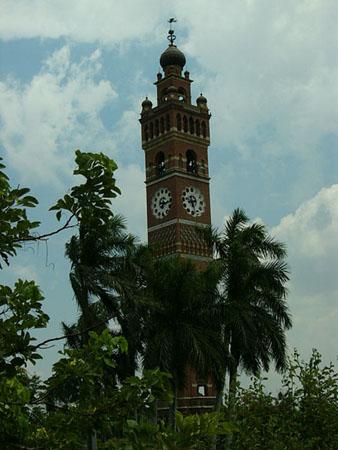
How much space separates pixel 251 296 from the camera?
105 ft

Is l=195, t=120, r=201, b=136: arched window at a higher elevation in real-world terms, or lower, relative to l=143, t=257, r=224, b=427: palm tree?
higher

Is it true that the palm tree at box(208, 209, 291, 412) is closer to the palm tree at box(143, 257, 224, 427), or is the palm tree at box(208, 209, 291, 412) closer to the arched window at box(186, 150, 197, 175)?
the palm tree at box(143, 257, 224, 427)

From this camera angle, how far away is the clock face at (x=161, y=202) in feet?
204

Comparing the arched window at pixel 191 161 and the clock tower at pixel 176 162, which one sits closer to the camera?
the clock tower at pixel 176 162

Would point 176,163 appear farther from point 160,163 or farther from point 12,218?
point 12,218

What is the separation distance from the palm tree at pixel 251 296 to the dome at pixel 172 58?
35404 mm

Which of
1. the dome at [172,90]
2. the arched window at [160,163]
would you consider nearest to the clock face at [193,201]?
the arched window at [160,163]

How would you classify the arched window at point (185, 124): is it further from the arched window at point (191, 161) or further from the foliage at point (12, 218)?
the foliage at point (12, 218)

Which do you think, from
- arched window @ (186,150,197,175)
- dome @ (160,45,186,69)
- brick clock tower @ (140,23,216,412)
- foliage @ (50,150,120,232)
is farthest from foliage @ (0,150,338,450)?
dome @ (160,45,186,69)

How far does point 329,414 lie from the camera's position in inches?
857

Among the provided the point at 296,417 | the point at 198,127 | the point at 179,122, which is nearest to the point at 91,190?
the point at 296,417

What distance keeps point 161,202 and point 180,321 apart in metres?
33.7

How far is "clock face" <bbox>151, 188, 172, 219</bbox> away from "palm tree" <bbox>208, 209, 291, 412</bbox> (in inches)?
1145

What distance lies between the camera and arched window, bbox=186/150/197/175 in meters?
64.1
